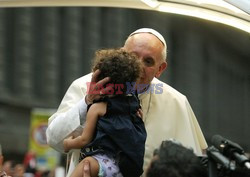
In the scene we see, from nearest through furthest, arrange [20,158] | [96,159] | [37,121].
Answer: [96,159] < [37,121] < [20,158]

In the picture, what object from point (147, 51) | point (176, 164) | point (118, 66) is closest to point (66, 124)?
point (118, 66)

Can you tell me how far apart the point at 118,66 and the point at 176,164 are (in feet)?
3.19

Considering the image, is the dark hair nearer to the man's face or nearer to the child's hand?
the child's hand

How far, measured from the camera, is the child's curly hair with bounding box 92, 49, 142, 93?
14.4ft

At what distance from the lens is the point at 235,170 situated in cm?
348

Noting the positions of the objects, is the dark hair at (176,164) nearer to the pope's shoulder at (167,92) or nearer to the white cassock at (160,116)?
the white cassock at (160,116)

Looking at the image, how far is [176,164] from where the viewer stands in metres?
3.53

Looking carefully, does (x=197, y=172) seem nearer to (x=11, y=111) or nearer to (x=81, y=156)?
(x=81, y=156)

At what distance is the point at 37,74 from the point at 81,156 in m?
34.0

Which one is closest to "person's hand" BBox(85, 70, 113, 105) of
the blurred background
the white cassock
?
the white cassock

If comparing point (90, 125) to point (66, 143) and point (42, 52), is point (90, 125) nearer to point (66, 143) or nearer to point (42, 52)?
point (66, 143)

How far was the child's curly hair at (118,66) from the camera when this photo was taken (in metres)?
4.40

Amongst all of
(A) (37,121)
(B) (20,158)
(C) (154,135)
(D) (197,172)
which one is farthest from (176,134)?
(B) (20,158)

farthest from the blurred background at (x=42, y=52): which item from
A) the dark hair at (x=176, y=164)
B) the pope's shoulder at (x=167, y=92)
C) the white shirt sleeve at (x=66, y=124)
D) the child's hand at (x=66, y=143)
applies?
the dark hair at (x=176, y=164)
